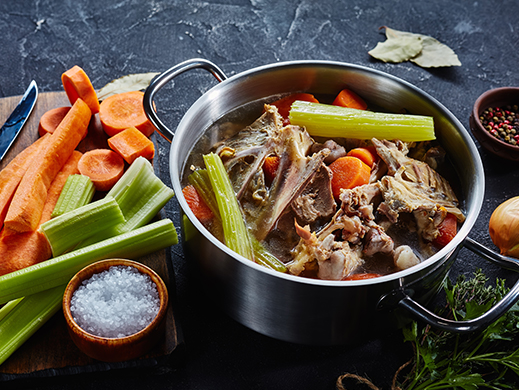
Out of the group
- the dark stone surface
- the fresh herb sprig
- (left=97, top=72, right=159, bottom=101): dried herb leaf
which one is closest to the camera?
the fresh herb sprig

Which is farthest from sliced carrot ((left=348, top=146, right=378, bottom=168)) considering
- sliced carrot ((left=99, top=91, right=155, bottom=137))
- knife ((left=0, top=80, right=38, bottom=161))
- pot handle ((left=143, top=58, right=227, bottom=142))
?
knife ((left=0, top=80, right=38, bottom=161))

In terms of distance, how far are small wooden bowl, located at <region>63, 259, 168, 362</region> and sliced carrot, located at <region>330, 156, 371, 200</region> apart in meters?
0.81

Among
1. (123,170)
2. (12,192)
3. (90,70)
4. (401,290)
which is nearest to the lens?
(401,290)

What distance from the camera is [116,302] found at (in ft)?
6.17

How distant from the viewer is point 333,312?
1782 mm

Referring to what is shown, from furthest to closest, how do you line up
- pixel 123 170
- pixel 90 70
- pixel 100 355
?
pixel 90 70 < pixel 123 170 < pixel 100 355

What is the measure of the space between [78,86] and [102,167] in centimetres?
44

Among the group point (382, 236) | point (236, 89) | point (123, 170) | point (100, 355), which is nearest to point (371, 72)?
point (236, 89)

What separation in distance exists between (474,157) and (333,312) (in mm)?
842

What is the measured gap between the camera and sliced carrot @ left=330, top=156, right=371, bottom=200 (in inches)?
82.4

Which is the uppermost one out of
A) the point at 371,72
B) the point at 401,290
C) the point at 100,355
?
the point at 371,72

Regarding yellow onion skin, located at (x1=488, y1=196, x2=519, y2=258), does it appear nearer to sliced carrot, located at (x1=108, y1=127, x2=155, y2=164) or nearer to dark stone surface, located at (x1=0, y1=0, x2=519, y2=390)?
dark stone surface, located at (x1=0, y1=0, x2=519, y2=390)

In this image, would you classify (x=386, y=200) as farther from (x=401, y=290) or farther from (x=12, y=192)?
(x=12, y=192)

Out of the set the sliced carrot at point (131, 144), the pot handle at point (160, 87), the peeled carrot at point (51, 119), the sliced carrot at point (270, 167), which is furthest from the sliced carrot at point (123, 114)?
the sliced carrot at point (270, 167)
